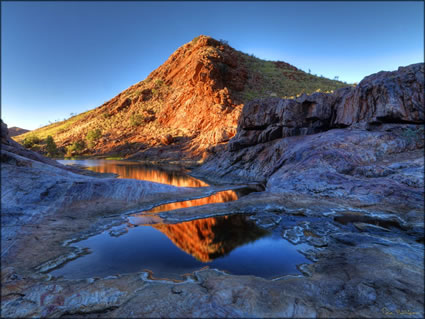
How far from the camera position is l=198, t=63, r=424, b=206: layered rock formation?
13.6m

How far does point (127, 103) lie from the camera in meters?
84.5

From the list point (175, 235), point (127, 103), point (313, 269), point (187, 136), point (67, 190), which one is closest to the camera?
point (313, 269)

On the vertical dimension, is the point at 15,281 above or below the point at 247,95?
below

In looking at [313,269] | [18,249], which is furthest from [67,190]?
[313,269]

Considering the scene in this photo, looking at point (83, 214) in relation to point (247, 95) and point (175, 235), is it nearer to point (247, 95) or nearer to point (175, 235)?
point (175, 235)

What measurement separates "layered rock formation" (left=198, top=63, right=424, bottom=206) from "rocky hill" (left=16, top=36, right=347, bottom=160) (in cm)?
1508

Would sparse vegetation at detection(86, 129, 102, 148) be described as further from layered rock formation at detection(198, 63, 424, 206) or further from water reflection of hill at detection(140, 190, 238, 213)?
water reflection of hill at detection(140, 190, 238, 213)

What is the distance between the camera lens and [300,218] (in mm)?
11789

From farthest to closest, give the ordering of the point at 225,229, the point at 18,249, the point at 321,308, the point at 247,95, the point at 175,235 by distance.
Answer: the point at 247,95 → the point at 225,229 → the point at 175,235 → the point at 18,249 → the point at 321,308

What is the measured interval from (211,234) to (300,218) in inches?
193

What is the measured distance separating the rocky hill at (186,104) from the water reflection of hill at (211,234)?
30.3 metres

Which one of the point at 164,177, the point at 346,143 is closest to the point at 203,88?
the point at 164,177

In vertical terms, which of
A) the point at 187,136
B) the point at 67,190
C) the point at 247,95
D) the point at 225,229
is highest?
the point at 247,95

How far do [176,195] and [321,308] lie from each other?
13242mm
